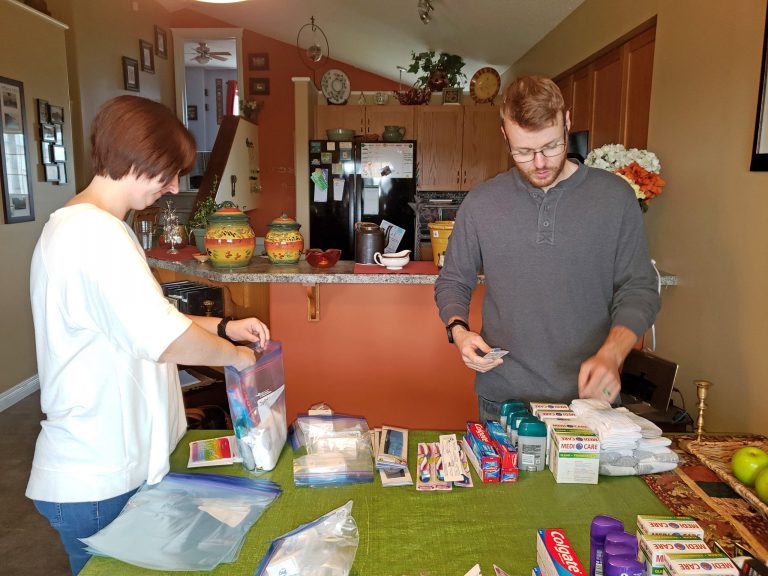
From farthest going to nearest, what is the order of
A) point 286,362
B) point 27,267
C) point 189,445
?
point 27,267 < point 286,362 < point 189,445

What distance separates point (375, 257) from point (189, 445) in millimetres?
1389

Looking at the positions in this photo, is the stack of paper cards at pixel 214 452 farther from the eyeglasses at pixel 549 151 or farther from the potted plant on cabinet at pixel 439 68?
the potted plant on cabinet at pixel 439 68

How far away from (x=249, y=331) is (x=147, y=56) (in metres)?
6.31

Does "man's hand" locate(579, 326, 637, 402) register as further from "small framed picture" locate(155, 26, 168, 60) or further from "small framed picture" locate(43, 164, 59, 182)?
"small framed picture" locate(155, 26, 168, 60)

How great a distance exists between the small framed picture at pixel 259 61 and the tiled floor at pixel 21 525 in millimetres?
5247

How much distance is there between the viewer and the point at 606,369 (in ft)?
4.36

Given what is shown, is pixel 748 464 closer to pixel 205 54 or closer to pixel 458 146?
pixel 458 146

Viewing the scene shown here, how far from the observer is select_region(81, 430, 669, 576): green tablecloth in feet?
3.34

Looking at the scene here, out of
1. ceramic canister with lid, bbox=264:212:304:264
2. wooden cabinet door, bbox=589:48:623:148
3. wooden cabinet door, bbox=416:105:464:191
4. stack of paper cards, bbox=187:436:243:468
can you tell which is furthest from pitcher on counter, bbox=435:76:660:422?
wooden cabinet door, bbox=416:105:464:191

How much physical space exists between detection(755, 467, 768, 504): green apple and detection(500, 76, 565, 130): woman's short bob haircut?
34.3 inches

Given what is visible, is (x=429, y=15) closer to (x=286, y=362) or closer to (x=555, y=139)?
(x=286, y=362)

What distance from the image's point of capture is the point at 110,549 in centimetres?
103

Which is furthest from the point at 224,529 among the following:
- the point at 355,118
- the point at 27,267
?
the point at 355,118

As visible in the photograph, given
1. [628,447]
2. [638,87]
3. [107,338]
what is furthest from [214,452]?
[638,87]
